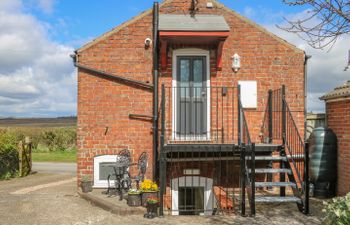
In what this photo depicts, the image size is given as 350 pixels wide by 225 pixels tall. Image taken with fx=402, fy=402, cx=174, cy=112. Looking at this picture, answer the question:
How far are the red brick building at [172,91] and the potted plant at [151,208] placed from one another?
2423mm

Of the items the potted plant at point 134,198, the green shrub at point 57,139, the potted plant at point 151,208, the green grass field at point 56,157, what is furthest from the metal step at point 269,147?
the green shrub at point 57,139

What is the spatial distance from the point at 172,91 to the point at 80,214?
148 inches

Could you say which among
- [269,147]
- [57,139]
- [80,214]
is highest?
[269,147]

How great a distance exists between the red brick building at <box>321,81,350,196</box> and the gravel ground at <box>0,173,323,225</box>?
2.53 feet

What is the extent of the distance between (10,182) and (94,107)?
17.1ft

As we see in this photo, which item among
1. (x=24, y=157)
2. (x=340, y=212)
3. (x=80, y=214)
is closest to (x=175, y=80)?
(x=80, y=214)

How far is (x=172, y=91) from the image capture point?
9922mm

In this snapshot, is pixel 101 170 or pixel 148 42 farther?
pixel 148 42

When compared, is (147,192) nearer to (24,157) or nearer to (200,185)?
(200,185)

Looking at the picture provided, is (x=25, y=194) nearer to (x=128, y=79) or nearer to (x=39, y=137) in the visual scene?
(x=128, y=79)

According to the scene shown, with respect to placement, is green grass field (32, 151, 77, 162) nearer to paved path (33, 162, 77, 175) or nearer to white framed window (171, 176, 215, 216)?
paved path (33, 162, 77, 175)

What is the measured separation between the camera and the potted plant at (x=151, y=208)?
7.27 meters

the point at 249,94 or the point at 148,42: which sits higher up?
the point at 148,42

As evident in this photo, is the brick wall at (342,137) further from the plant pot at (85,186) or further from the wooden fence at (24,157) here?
the wooden fence at (24,157)
